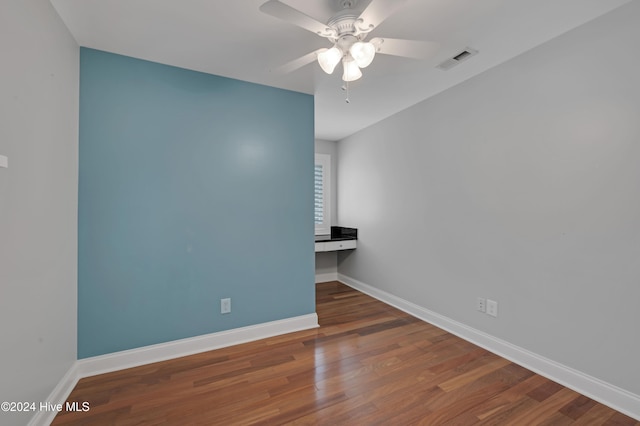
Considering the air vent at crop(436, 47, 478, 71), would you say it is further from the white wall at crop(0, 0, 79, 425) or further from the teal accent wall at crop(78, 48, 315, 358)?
the white wall at crop(0, 0, 79, 425)

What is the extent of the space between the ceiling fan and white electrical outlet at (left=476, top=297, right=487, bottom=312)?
213 cm

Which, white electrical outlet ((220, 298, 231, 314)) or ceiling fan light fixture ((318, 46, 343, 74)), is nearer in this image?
ceiling fan light fixture ((318, 46, 343, 74))

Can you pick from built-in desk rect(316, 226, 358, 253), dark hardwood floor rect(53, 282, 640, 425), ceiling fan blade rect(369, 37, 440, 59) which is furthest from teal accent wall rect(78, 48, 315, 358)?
ceiling fan blade rect(369, 37, 440, 59)

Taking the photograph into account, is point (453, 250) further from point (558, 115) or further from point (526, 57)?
point (526, 57)

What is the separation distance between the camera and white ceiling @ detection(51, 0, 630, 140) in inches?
64.1

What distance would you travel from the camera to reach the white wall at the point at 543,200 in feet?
5.51

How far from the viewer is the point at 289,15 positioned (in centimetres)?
124

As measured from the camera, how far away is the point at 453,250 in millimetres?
2746

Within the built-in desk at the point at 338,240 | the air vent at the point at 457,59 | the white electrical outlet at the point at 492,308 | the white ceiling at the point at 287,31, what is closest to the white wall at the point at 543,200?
the white electrical outlet at the point at 492,308

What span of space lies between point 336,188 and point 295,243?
7.07ft

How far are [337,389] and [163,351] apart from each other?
149 cm

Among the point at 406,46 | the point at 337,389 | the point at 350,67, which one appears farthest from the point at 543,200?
the point at 337,389

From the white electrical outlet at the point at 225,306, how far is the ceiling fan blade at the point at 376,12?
2.37 meters

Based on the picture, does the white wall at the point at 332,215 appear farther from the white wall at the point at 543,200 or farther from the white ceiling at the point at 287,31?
the white ceiling at the point at 287,31
